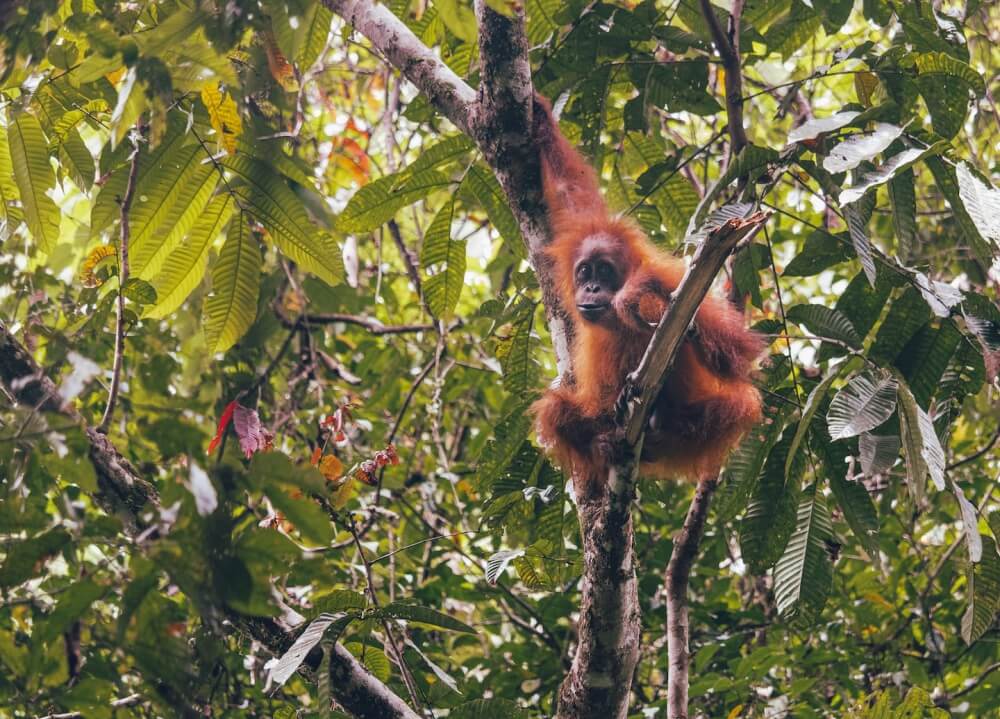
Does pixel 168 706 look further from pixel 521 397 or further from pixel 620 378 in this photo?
pixel 620 378

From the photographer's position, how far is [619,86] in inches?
164

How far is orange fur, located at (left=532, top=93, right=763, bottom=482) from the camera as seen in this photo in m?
A: 3.63

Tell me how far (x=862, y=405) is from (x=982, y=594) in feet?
2.23

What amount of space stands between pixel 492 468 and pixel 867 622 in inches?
85.2

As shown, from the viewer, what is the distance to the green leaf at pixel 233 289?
337cm

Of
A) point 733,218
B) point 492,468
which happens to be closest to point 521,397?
point 492,468

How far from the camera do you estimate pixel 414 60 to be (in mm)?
3453

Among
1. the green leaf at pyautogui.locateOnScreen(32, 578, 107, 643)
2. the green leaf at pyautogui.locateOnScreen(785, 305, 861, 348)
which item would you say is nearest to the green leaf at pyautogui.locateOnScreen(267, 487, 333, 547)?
the green leaf at pyautogui.locateOnScreen(32, 578, 107, 643)

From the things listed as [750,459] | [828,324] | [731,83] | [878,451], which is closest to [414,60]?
[731,83]

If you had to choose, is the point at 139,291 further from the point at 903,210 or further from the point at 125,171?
the point at 903,210

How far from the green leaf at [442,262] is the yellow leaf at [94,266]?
1.16 m

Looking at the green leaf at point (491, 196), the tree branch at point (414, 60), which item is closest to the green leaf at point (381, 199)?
the green leaf at point (491, 196)

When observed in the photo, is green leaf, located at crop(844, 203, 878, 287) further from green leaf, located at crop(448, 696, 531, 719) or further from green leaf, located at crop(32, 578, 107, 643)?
green leaf, located at crop(32, 578, 107, 643)

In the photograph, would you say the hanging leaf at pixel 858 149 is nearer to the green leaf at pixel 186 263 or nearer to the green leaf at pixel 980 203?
the green leaf at pixel 980 203
